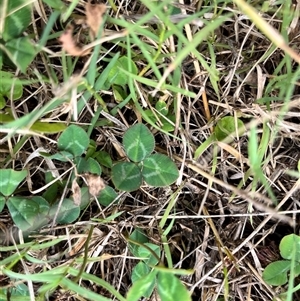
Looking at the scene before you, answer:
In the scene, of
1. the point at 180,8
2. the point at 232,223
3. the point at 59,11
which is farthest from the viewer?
the point at 232,223

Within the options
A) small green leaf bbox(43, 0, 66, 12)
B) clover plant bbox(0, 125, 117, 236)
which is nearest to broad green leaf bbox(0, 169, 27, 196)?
clover plant bbox(0, 125, 117, 236)

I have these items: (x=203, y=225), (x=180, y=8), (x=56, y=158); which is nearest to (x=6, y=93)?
(x=56, y=158)

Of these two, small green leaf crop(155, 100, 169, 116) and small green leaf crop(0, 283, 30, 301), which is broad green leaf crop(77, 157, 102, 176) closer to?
small green leaf crop(155, 100, 169, 116)

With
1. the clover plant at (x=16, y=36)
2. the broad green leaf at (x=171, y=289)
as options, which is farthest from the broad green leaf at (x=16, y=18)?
the broad green leaf at (x=171, y=289)

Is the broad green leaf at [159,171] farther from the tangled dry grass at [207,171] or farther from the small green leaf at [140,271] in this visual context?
the small green leaf at [140,271]

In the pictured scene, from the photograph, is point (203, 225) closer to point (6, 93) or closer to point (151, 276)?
point (151, 276)

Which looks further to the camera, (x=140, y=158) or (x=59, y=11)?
(x=140, y=158)
